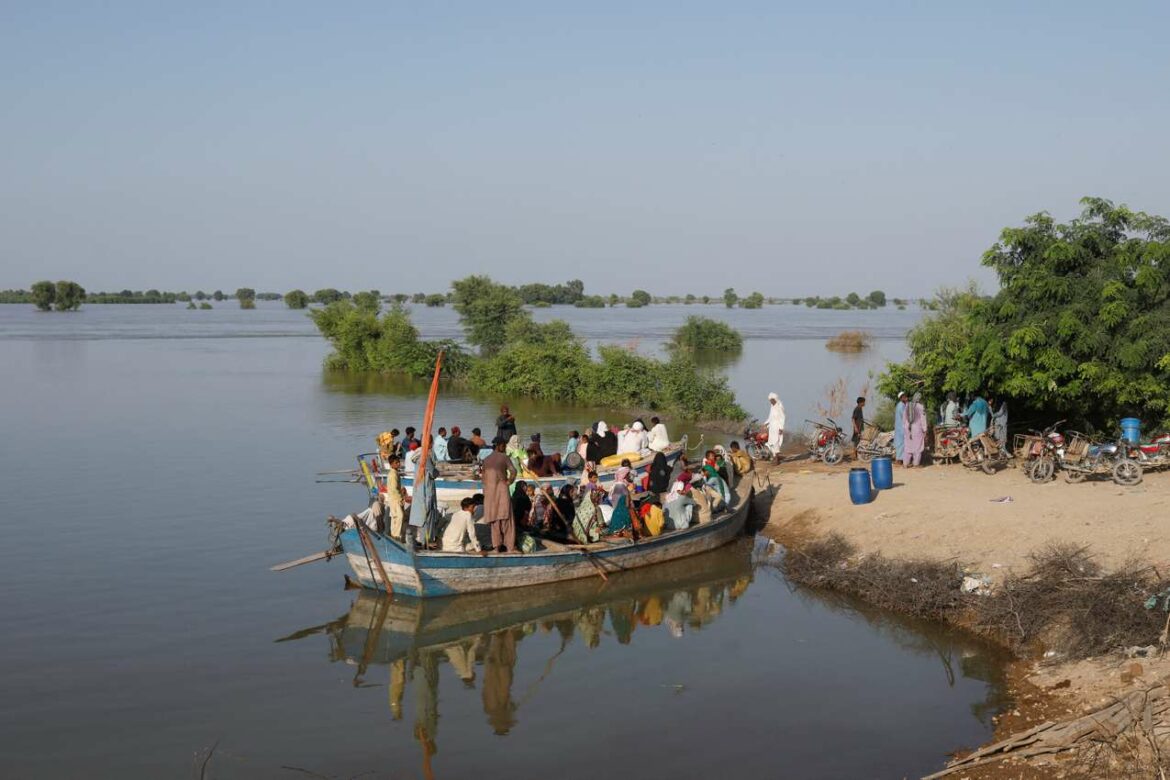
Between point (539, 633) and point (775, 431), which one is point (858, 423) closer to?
point (775, 431)

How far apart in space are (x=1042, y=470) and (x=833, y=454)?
4745 mm

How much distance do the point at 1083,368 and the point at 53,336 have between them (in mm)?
76498

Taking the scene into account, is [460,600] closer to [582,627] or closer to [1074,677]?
[582,627]

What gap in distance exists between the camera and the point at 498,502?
13.7 meters

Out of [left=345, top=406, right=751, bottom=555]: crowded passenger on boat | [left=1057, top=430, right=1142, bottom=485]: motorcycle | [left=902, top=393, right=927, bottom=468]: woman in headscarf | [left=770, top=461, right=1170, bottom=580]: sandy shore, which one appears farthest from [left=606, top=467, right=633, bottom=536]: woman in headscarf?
[left=1057, top=430, right=1142, bottom=485]: motorcycle

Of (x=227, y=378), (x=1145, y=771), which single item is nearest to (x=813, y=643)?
(x=1145, y=771)

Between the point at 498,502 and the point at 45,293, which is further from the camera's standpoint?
the point at 45,293

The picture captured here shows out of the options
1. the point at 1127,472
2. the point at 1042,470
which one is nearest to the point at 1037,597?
the point at 1127,472

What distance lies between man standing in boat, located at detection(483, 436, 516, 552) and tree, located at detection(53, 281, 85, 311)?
445 ft

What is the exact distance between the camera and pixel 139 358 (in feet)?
188

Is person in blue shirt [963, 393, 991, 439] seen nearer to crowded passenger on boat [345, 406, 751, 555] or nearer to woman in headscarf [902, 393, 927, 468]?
woman in headscarf [902, 393, 927, 468]

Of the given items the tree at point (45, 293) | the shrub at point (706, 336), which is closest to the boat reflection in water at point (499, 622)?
the shrub at point (706, 336)

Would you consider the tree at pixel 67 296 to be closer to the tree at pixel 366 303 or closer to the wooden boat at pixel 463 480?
the tree at pixel 366 303

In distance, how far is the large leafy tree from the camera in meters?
17.6
